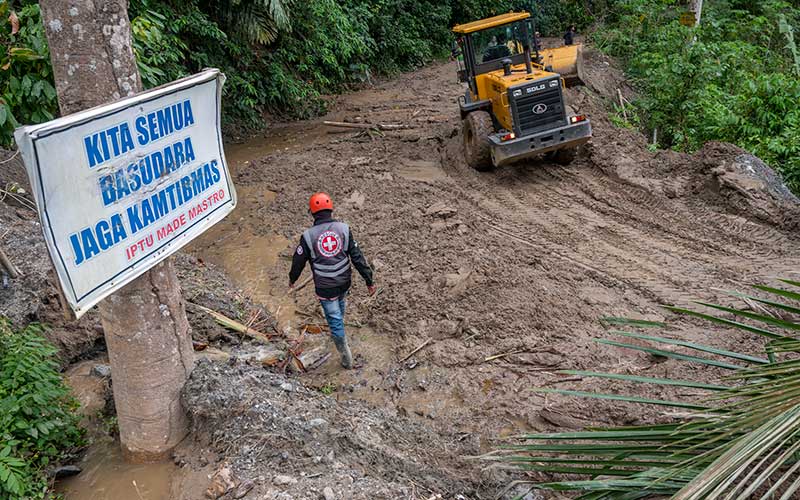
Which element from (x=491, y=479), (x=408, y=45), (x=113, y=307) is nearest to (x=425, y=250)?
(x=491, y=479)

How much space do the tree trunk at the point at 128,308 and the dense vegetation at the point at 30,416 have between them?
48cm

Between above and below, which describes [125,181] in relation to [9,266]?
above

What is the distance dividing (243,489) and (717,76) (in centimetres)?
1297

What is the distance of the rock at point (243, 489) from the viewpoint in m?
3.99

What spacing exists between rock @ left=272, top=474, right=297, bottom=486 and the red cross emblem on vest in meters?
2.46

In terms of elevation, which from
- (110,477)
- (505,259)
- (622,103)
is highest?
(110,477)

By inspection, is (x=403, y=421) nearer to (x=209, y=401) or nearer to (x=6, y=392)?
(x=209, y=401)

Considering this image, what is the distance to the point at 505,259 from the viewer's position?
803 centimetres

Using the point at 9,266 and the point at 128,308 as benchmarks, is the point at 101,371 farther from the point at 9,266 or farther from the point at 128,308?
the point at 128,308

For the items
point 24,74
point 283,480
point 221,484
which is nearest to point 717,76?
point 24,74

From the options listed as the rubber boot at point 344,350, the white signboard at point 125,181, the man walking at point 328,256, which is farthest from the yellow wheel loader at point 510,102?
the white signboard at point 125,181

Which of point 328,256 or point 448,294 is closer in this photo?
point 328,256

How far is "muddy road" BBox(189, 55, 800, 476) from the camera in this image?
6.07 m

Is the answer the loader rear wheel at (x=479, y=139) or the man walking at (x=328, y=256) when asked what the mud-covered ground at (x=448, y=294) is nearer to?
the loader rear wheel at (x=479, y=139)
